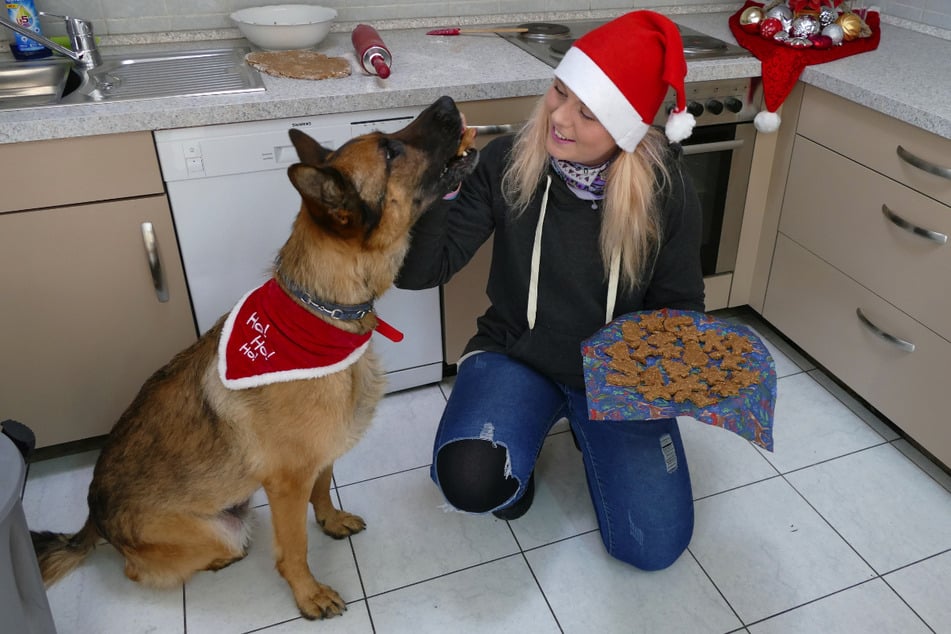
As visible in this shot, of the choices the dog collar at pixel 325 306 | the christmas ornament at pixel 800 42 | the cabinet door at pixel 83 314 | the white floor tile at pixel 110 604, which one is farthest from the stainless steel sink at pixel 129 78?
the christmas ornament at pixel 800 42

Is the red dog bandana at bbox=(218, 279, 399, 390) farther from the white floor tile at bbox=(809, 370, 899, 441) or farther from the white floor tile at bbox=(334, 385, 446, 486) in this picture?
the white floor tile at bbox=(809, 370, 899, 441)

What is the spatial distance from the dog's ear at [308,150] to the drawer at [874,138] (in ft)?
4.75

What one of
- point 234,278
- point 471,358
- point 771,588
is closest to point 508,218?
point 471,358

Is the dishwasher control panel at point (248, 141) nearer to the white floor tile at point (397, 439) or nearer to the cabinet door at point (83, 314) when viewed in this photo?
the cabinet door at point (83, 314)

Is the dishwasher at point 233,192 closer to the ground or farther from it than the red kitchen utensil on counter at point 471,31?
closer to the ground

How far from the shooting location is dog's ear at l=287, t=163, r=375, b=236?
1.21 metres

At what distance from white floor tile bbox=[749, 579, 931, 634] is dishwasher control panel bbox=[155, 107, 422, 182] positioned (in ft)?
4.86

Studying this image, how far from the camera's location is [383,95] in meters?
1.92

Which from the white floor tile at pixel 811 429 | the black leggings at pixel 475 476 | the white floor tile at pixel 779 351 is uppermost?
the black leggings at pixel 475 476

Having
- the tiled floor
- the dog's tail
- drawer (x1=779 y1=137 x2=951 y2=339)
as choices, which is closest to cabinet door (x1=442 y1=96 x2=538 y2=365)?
the tiled floor

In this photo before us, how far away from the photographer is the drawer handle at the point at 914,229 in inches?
75.9

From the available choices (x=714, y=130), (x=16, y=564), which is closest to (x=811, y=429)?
(x=714, y=130)

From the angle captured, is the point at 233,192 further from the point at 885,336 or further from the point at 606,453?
the point at 885,336

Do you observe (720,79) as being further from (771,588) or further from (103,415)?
(103,415)
